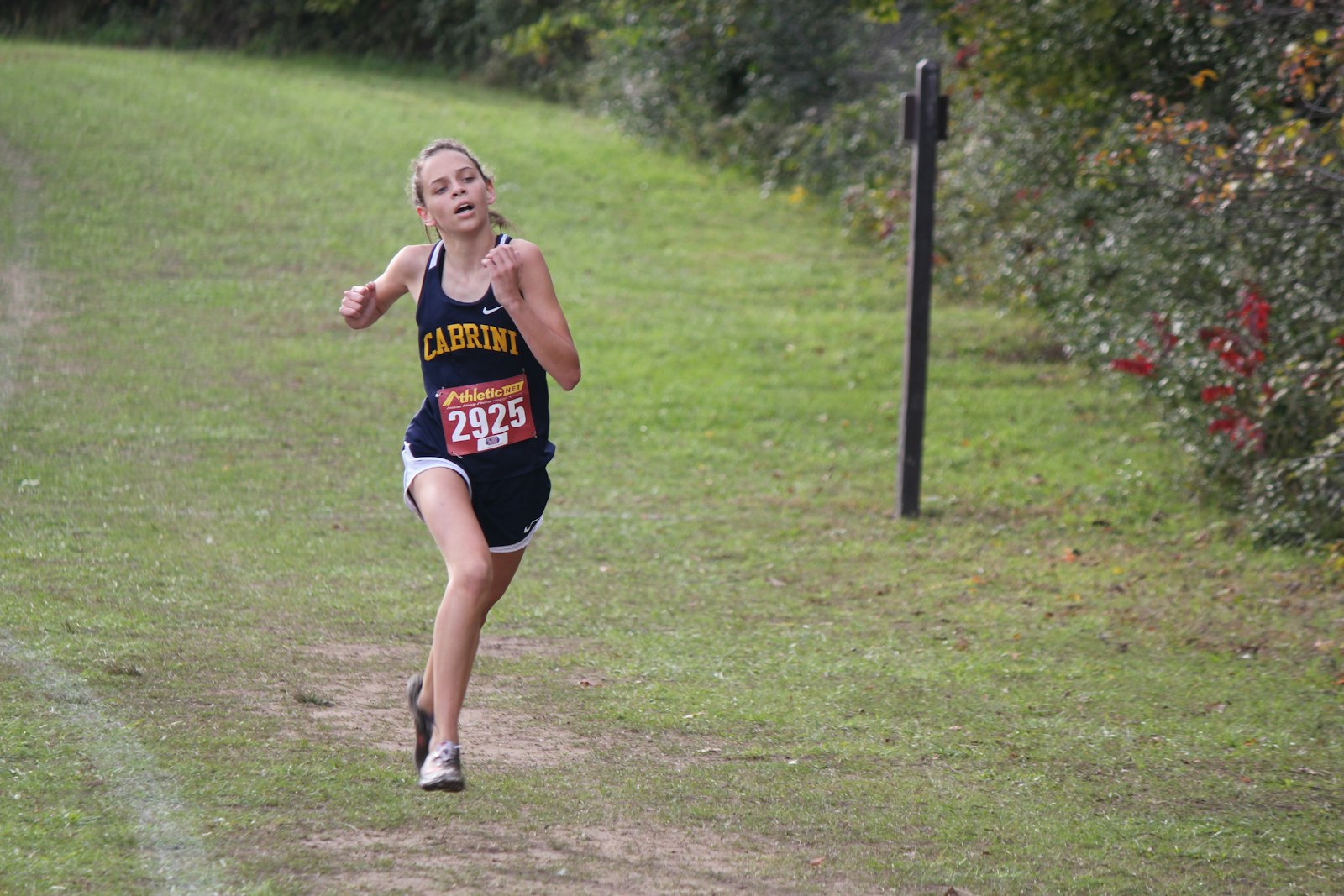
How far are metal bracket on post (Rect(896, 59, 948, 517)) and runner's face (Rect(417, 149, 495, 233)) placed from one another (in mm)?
6029

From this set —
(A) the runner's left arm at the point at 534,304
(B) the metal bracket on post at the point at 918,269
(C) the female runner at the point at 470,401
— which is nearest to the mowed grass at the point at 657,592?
(B) the metal bracket on post at the point at 918,269

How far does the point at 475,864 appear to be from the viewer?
4301 mm

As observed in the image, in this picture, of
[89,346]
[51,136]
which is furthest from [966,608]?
[51,136]

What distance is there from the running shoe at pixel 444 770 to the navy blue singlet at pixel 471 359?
862 millimetres

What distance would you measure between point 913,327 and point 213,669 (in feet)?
19.3

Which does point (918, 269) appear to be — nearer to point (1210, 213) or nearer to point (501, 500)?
point (1210, 213)

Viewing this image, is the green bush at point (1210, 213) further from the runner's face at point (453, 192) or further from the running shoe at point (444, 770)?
the running shoe at point (444, 770)

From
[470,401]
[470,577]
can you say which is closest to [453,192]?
[470,401]

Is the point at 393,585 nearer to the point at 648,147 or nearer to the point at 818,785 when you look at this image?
the point at 818,785

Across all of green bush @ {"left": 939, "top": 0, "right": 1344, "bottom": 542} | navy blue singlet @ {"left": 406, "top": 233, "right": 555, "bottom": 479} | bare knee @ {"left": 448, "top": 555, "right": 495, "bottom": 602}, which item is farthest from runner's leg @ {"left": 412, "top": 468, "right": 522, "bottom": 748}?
green bush @ {"left": 939, "top": 0, "right": 1344, "bottom": 542}

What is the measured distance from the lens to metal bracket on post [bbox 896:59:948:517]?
33.6 feet

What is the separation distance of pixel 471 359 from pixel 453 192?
1.78ft

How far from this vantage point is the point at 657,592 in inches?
335

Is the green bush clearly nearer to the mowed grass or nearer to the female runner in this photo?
the mowed grass
